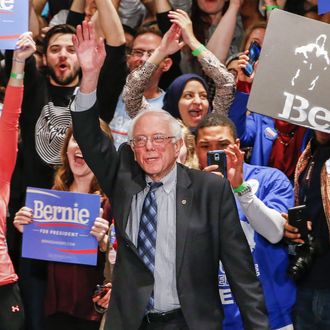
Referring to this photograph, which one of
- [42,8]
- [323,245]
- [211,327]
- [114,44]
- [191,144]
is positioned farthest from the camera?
[42,8]

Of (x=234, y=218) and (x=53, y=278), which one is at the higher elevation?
(x=234, y=218)

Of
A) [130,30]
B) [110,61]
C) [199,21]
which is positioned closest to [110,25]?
[110,61]

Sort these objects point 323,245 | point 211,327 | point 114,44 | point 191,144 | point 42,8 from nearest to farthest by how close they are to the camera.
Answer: point 211,327 → point 323,245 → point 191,144 → point 114,44 → point 42,8

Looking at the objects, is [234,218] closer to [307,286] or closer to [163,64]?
[307,286]

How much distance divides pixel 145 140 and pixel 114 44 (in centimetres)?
168

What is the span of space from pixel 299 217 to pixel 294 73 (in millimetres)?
704

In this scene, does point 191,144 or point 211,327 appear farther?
point 191,144

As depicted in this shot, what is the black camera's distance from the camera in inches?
170

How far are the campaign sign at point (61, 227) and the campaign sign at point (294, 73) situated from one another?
1015 millimetres

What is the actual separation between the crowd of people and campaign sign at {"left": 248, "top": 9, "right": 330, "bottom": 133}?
0.77 ft

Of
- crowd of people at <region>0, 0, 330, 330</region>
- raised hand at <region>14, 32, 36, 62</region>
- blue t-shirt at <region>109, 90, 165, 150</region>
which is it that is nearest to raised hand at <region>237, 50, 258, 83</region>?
crowd of people at <region>0, 0, 330, 330</region>

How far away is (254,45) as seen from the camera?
498 cm

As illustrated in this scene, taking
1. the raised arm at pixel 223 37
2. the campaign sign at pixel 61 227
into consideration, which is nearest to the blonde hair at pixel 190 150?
the campaign sign at pixel 61 227

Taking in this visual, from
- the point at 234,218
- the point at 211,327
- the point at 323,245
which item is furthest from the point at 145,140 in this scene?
the point at 323,245
